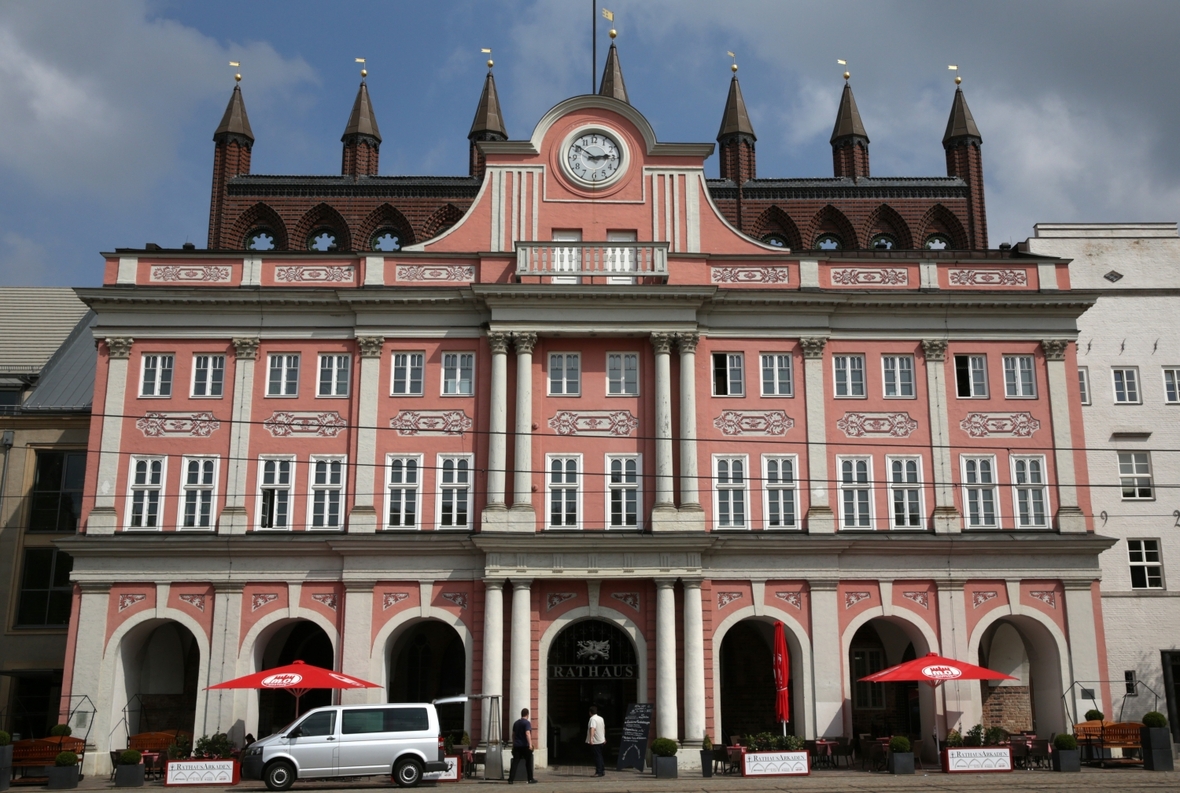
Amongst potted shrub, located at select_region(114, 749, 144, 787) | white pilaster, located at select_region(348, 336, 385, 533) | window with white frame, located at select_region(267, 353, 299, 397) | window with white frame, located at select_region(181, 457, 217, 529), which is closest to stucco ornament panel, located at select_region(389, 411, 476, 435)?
white pilaster, located at select_region(348, 336, 385, 533)

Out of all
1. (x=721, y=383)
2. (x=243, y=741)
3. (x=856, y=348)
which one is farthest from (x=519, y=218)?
(x=243, y=741)

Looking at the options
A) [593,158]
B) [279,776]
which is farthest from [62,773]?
[593,158]

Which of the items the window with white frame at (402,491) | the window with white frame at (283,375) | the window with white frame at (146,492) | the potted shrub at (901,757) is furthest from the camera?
the window with white frame at (283,375)

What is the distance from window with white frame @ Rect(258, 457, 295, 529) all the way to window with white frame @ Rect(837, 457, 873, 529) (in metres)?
18.2

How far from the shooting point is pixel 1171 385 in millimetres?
46469

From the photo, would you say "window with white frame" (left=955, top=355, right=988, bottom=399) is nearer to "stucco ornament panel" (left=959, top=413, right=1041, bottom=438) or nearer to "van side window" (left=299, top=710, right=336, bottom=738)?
"stucco ornament panel" (left=959, top=413, right=1041, bottom=438)

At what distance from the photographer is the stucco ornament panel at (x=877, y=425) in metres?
40.6

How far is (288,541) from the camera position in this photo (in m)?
38.6

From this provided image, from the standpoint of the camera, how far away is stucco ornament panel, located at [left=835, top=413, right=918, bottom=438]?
40625mm

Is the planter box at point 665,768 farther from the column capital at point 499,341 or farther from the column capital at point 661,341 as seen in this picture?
the column capital at point 499,341

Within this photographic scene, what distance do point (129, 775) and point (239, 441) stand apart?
11.6 metres

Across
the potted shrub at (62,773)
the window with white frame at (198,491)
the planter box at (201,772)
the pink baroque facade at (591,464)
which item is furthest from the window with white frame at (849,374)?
the potted shrub at (62,773)

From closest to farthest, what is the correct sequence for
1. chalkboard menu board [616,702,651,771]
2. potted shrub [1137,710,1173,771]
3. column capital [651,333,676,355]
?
potted shrub [1137,710,1173,771], chalkboard menu board [616,702,651,771], column capital [651,333,676,355]

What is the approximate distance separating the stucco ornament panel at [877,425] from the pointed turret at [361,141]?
95.9ft
